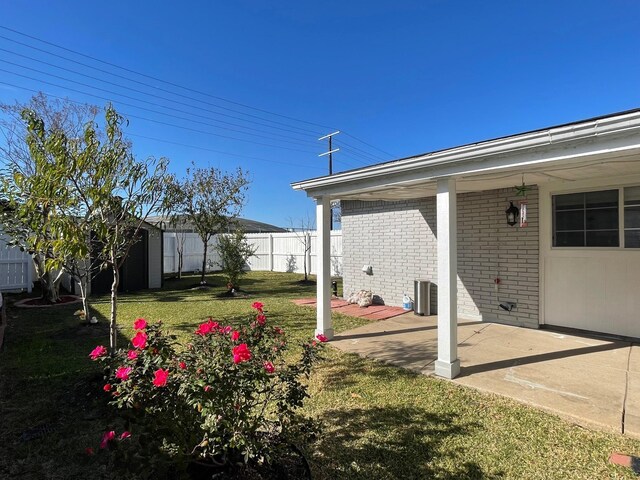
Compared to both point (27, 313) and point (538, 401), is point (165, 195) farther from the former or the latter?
point (27, 313)

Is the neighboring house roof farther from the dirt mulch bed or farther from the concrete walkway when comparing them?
the concrete walkway

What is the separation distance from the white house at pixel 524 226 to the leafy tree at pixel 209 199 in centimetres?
801

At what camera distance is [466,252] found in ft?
23.0

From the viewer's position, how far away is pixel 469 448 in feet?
8.77

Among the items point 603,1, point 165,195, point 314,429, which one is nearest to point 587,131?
point 314,429

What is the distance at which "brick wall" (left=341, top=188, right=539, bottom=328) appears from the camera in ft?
20.4

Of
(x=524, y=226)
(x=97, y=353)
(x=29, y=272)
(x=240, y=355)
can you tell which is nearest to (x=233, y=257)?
(x=29, y=272)

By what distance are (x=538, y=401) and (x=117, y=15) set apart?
11.6 meters

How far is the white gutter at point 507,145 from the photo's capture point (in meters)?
2.76

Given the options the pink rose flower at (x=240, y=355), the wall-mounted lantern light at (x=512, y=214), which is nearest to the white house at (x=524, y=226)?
the wall-mounted lantern light at (x=512, y=214)

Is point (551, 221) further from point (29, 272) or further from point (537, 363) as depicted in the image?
point (29, 272)

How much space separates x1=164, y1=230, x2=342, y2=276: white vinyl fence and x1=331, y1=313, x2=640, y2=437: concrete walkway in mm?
10868

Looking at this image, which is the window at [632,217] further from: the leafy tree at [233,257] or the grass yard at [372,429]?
the leafy tree at [233,257]

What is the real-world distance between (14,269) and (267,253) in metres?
10.7
